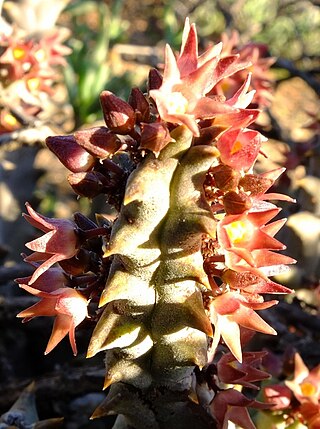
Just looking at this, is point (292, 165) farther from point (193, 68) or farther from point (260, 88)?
point (193, 68)

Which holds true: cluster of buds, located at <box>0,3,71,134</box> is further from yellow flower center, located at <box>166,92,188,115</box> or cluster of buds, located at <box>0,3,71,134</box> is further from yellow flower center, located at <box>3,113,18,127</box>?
yellow flower center, located at <box>166,92,188,115</box>

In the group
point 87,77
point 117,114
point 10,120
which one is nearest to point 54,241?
point 117,114

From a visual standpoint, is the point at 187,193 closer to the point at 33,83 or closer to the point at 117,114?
the point at 117,114

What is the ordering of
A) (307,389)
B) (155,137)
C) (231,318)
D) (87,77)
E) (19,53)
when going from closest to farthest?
(155,137), (231,318), (307,389), (19,53), (87,77)

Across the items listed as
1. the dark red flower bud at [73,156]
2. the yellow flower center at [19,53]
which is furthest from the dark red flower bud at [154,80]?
the yellow flower center at [19,53]

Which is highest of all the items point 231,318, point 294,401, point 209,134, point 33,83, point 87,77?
point 209,134

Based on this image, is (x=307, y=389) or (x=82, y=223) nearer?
(x=82, y=223)
